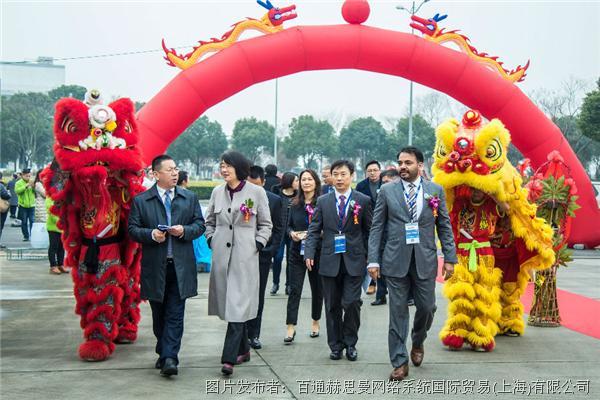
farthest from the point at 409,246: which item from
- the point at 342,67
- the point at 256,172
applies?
the point at 342,67

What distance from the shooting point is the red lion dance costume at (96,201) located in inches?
269

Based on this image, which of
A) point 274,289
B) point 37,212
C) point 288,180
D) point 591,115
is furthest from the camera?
point 591,115

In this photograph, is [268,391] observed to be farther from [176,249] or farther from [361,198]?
[361,198]

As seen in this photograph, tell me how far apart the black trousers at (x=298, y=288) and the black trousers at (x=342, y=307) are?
47 cm

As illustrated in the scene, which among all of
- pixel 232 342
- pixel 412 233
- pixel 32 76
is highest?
pixel 32 76

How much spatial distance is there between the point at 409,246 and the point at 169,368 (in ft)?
6.99

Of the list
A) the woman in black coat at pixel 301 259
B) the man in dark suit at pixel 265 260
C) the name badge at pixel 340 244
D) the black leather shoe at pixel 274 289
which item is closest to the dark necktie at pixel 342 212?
the name badge at pixel 340 244

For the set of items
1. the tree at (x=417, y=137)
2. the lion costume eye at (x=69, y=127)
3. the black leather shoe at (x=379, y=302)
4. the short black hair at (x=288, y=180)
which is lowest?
the black leather shoe at (x=379, y=302)

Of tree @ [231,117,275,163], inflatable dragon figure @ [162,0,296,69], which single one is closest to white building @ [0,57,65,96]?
tree @ [231,117,275,163]

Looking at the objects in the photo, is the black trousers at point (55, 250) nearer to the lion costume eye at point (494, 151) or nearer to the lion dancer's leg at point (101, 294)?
the lion dancer's leg at point (101, 294)

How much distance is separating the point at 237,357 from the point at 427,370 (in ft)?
5.18

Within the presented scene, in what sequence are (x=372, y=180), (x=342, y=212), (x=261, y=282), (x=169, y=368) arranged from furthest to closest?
1. (x=372, y=180)
2. (x=261, y=282)
3. (x=342, y=212)
4. (x=169, y=368)

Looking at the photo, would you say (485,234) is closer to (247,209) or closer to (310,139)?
(247,209)

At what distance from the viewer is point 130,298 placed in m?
7.40
